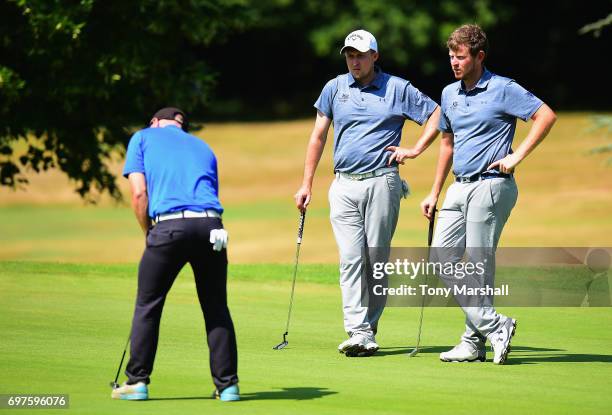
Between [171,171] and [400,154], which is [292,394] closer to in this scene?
[171,171]

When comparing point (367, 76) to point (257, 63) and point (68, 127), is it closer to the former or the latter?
point (68, 127)

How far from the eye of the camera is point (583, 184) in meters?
38.9

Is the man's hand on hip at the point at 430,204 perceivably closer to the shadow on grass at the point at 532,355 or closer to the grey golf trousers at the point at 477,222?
the grey golf trousers at the point at 477,222

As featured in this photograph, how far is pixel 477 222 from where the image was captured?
30.2 ft

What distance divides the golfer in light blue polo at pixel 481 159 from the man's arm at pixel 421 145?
1.36ft

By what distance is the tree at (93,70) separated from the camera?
1933cm

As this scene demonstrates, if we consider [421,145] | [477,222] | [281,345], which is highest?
[421,145]

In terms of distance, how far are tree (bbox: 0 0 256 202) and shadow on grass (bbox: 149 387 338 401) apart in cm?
1134

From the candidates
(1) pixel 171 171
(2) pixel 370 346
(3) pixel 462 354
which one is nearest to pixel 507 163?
(3) pixel 462 354

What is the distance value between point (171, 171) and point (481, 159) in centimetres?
259

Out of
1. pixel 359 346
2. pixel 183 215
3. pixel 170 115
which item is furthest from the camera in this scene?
pixel 359 346

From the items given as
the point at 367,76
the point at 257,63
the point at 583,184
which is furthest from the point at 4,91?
the point at 257,63

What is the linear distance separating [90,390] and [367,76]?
11.5 ft

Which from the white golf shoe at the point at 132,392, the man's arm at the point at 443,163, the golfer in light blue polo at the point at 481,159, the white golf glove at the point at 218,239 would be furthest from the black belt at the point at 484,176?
the white golf shoe at the point at 132,392
